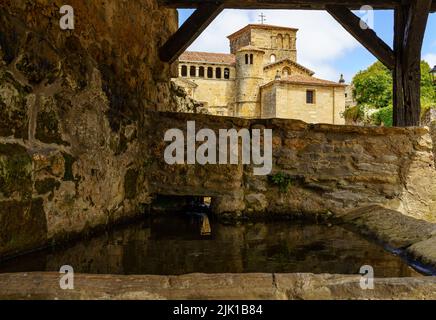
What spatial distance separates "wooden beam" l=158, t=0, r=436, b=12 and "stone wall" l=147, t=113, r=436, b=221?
1.51 meters

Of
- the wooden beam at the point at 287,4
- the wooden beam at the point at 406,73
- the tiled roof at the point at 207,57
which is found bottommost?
the wooden beam at the point at 406,73

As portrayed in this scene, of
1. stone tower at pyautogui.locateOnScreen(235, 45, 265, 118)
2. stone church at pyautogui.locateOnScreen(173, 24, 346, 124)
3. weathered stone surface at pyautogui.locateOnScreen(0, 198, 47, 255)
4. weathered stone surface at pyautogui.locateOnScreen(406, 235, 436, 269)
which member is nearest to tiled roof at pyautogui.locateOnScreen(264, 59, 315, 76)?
stone church at pyautogui.locateOnScreen(173, 24, 346, 124)

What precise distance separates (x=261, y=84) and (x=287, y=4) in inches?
1386

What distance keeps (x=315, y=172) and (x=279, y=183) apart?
38cm

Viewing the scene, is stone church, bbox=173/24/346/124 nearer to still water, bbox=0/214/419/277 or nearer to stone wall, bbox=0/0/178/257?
stone wall, bbox=0/0/178/257

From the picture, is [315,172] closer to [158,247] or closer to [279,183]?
[279,183]

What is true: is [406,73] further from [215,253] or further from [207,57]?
[207,57]

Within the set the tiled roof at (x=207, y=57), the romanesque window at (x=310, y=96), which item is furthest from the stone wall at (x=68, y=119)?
the tiled roof at (x=207, y=57)

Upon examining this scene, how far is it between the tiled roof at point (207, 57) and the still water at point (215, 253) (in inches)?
1542

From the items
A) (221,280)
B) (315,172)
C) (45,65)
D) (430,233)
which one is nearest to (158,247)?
(221,280)

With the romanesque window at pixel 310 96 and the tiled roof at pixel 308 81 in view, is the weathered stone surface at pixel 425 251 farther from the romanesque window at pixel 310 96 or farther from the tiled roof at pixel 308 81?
the romanesque window at pixel 310 96

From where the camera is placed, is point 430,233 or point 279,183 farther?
point 279,183

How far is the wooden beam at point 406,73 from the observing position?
4.36m

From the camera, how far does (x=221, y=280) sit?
137 cm
